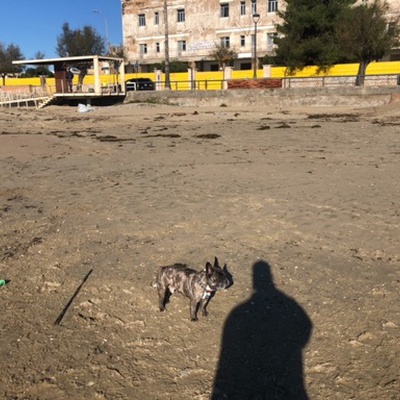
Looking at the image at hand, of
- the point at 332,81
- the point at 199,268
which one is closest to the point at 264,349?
the point at 199,268

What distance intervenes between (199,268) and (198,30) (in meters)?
64.6

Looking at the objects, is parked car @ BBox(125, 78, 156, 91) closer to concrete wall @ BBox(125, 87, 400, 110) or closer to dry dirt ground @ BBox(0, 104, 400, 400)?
concrete wall @ BBox(125, 87, 400, 110)

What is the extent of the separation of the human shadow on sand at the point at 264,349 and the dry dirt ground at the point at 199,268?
1cm

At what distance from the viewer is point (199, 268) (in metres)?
4.86

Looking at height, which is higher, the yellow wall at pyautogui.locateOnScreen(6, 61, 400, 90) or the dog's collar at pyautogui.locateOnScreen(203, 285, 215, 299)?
the yellow wall at pyautogui.locateOnScreen(6, 61, 400, 90)

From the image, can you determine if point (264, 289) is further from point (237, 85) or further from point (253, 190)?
point (237, 85)

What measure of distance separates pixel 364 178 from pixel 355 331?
593 cm

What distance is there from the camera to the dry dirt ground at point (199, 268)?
10.4ft

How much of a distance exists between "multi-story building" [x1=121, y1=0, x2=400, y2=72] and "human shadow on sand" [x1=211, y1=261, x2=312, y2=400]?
189 ft

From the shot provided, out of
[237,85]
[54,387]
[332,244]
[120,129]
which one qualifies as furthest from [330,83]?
[54,387]

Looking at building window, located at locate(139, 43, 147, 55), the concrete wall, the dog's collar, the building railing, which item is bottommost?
the dog's collar

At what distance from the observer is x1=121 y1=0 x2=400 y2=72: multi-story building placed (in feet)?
195

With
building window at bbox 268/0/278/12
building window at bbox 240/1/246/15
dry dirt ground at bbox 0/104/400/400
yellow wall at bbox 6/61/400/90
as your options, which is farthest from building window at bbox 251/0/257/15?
dry dirt ground at bbox 0/104/400/400

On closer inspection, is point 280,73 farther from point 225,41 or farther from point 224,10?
point 224,10
